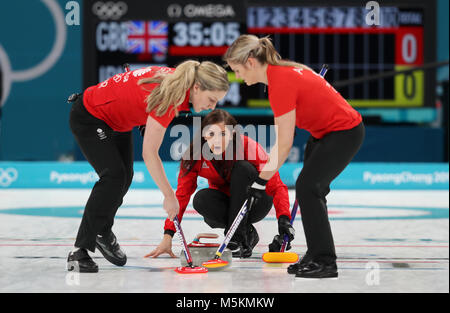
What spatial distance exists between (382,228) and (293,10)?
Answer: 5.12 m

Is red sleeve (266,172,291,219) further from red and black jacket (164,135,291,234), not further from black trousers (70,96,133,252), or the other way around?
black trousers (70,96,133,252)

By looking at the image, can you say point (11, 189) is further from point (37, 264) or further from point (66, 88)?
point (37, 264)

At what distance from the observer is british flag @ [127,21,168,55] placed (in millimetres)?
8648

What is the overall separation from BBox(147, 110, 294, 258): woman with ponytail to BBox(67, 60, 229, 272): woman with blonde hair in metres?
0.34

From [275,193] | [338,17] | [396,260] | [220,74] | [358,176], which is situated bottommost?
[358,176]

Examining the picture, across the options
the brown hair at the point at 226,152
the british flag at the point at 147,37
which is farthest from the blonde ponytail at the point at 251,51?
the british flag at the point at 147,37

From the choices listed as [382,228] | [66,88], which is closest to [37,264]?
[382,228]

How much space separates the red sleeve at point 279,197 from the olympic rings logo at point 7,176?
218 inches

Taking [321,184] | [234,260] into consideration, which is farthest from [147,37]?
[321,184]

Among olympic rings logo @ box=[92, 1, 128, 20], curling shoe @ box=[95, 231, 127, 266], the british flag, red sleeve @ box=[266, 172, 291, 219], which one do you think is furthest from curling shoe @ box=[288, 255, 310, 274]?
olympic rings logo @ box=[92, 1, 128, 20]

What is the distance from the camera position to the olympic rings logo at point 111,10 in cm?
857

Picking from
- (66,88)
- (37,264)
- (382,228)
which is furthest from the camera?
(66,88)

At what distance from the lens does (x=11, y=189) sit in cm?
790

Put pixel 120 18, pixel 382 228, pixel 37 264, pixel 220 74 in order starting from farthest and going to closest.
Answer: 1. pixel 120 18
2. pixel 382 228
3. pixel 37 264
4. pixel 220 74
